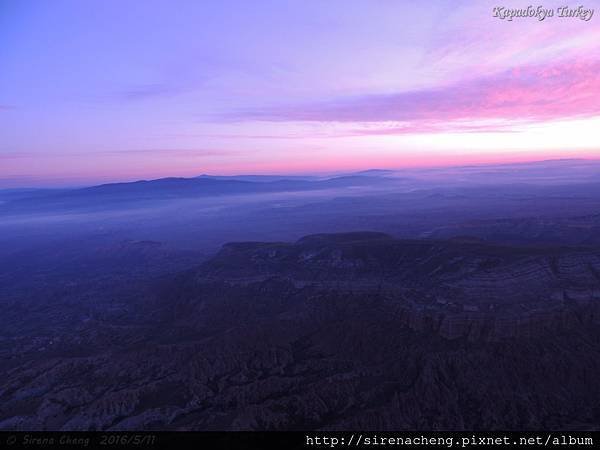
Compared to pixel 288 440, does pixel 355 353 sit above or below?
above

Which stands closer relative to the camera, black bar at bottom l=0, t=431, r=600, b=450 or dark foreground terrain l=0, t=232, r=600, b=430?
black bar at bottom l=0, t=431, r=600, b=450

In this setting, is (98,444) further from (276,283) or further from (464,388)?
(276,283)

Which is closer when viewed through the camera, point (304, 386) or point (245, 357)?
point (304, 386)

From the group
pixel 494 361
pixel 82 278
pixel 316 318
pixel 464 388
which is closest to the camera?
pixel 464 388

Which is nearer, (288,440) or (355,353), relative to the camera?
(288,440)

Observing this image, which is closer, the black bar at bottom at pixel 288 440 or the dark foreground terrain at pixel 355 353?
the black bar at bottom at pixel 288 440

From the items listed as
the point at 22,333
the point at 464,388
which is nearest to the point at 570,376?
the point at 464,388

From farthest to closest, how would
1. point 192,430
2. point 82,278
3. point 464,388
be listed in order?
point 82,278 < point 464,388 < point 192,430

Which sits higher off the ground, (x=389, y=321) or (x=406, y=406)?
(x=389, y=321)
